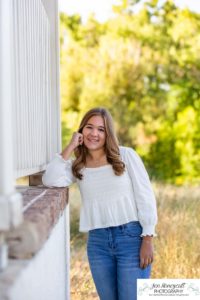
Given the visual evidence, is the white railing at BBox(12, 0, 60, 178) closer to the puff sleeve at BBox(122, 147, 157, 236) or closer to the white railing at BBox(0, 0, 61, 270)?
the white railing at BBox(0, 0, 61, 270)

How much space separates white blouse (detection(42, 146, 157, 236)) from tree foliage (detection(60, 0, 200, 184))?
6.75 m

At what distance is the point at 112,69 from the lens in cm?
995

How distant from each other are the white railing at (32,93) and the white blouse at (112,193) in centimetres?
14

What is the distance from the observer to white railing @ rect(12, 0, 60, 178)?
2436 mm

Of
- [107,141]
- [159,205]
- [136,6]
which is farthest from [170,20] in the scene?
[107,141]

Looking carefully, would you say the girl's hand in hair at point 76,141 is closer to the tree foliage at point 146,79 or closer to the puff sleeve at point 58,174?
the puff sleeve at point 58,174

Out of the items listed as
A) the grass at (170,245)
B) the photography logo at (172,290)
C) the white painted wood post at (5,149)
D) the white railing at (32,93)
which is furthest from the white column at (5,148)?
the grass at (170,245)

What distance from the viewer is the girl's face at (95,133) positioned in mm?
3135

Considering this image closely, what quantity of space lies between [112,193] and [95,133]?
329 mm

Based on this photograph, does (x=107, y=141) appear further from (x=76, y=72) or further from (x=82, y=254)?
(x=76, y=72)

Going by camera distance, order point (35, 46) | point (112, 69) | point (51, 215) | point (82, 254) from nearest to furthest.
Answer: point (51, 215), point (35, 46), point (82, 254), point (112, 69)

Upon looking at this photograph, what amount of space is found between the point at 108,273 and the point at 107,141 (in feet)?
2.33

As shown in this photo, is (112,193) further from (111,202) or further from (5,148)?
(5,148)

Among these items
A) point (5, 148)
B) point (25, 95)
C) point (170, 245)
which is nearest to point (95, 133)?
point (25, 95)
